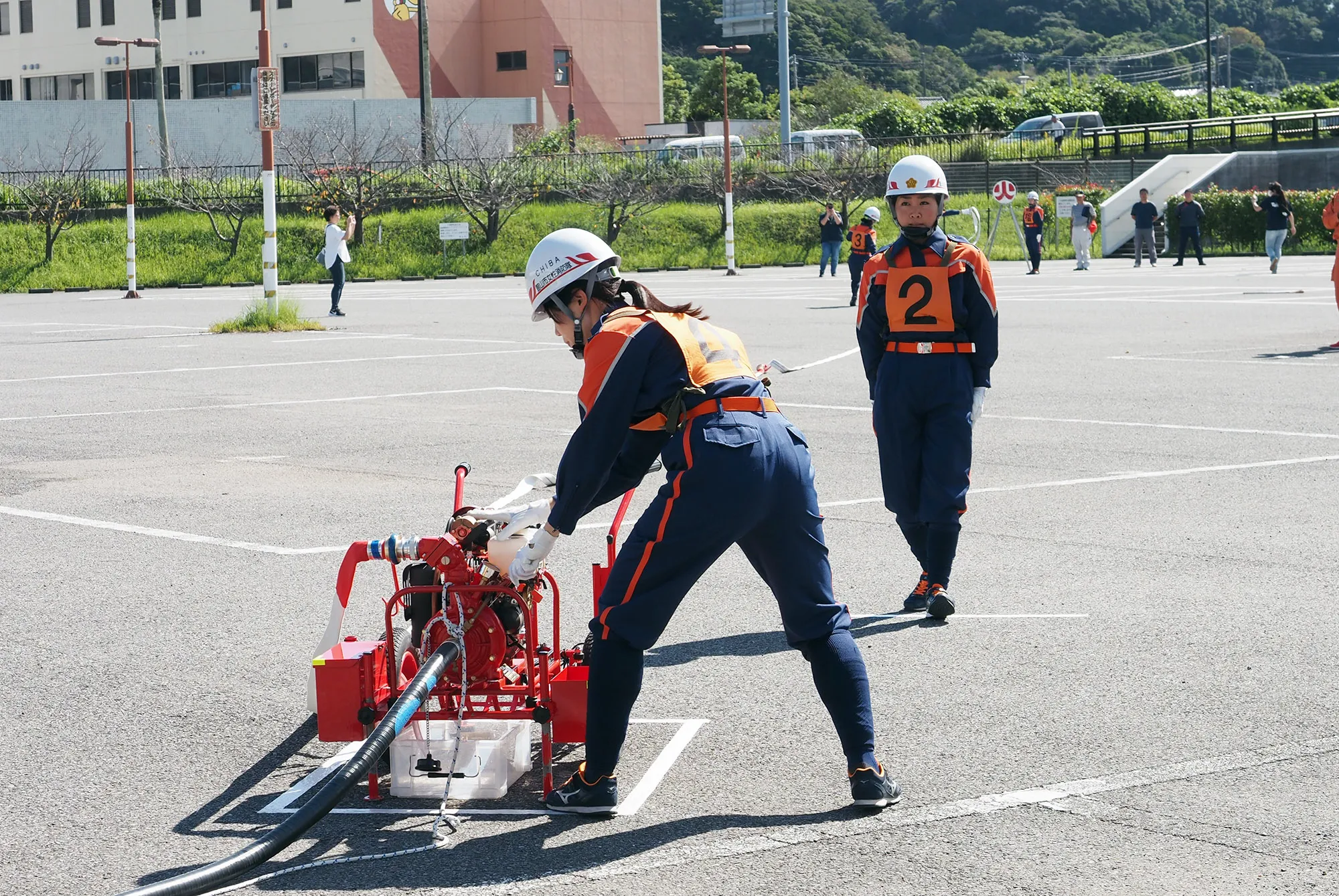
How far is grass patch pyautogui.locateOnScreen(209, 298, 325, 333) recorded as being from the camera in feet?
80.3

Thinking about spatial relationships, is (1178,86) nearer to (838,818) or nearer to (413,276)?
(413,276)

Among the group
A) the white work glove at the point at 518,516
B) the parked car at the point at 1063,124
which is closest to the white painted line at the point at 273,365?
the white work glove at the point at 518,516

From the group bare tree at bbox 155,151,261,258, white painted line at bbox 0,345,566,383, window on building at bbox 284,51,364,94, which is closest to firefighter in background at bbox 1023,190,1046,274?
white painted line at bbox 0,345,566,383

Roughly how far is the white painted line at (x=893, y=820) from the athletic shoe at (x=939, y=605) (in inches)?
78.6

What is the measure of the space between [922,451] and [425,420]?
7.35 metres

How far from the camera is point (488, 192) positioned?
48.6 m

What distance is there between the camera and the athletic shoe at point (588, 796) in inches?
187

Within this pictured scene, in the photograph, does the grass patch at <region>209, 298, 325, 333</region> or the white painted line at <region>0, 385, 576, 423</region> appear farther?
the grass patch at <region>209, 298, 325, 333</region>

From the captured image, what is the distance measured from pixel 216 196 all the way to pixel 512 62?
2920cm

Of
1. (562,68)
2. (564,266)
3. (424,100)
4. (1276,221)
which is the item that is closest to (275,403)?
(564,266)

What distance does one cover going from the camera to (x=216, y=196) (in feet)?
153

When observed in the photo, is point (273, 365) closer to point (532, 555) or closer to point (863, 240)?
point (863, 240)

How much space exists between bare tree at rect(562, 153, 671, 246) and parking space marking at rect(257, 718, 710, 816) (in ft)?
143

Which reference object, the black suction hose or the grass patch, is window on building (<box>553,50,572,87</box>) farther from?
the black suction hose
